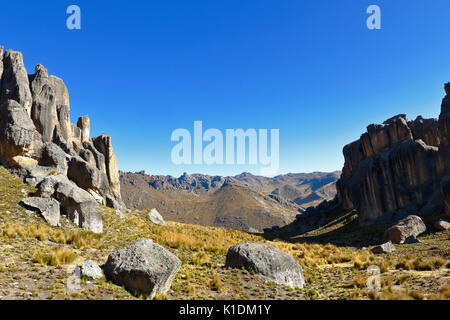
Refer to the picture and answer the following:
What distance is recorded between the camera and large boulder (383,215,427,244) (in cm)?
2972

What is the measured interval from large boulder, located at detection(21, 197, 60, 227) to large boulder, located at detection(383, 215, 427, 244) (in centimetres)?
4099

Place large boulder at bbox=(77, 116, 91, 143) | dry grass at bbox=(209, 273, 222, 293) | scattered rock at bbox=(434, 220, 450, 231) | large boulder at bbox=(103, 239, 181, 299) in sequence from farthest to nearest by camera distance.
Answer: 1. large boulder at bbox=(77, 116, 91, 143)
2. scattered rock at bbox=(434, 220, 450, 231)
3. dry grass at bbox=(209, 273, 222, 293)
4. large boulder at bbox=(103, 239, 181, 299)

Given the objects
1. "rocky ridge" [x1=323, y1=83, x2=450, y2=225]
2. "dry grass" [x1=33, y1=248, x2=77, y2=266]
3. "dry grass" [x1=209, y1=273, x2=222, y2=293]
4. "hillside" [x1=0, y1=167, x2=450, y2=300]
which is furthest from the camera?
"rocky ridge" [x1=323, y1=83, x2=450, y2=225]

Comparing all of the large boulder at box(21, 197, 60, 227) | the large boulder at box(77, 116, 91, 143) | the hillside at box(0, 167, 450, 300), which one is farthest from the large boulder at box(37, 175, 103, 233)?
the large boulder at box(77, 116, 91, 143)

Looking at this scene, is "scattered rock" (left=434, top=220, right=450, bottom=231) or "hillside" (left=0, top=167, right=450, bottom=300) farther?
"scattered rock" (left=434, top=220, right=450, bottom=231)

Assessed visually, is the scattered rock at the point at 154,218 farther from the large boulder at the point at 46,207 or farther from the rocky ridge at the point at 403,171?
the rocky ridge at the point at 403,171

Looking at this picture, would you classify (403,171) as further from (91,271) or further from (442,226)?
(91,271)

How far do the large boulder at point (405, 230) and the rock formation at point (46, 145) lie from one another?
3788 centimetres

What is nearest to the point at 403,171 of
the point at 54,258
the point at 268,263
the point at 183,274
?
the point at 268,263

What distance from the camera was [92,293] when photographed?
1011 cm

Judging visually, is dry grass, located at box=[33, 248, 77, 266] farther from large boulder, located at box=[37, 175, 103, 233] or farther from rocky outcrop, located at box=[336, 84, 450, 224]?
rocky outcrop, located at box=[336, 84, 450, 224]

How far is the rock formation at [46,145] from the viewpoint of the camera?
84.3 feet

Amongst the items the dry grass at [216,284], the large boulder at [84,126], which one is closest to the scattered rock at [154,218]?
the dry grass at [216,284]
